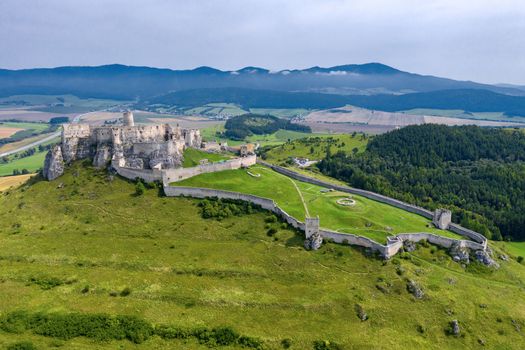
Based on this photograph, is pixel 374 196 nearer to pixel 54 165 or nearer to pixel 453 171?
pixel 54 165

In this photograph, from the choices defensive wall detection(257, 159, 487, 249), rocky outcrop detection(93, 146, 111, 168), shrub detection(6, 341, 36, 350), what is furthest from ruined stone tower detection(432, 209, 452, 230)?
rocky outcrop detection(93, 146, 111, 168)

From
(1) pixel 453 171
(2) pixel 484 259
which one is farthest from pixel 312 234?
(1) pixel 453 171

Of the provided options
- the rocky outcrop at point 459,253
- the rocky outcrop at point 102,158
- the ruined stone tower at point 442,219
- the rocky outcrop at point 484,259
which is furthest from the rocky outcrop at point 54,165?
the rocky outcrop at point 484,259

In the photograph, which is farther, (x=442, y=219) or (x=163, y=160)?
(x=163, y=160)

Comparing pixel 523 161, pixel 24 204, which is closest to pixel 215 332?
pixel 24 204

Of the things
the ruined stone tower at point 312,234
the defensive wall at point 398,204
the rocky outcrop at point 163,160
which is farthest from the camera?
the rocky outcrop at point 163,160

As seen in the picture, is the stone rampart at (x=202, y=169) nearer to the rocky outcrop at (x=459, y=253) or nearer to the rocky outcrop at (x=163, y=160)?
the rocky outcrop at (x=163, y=160)
